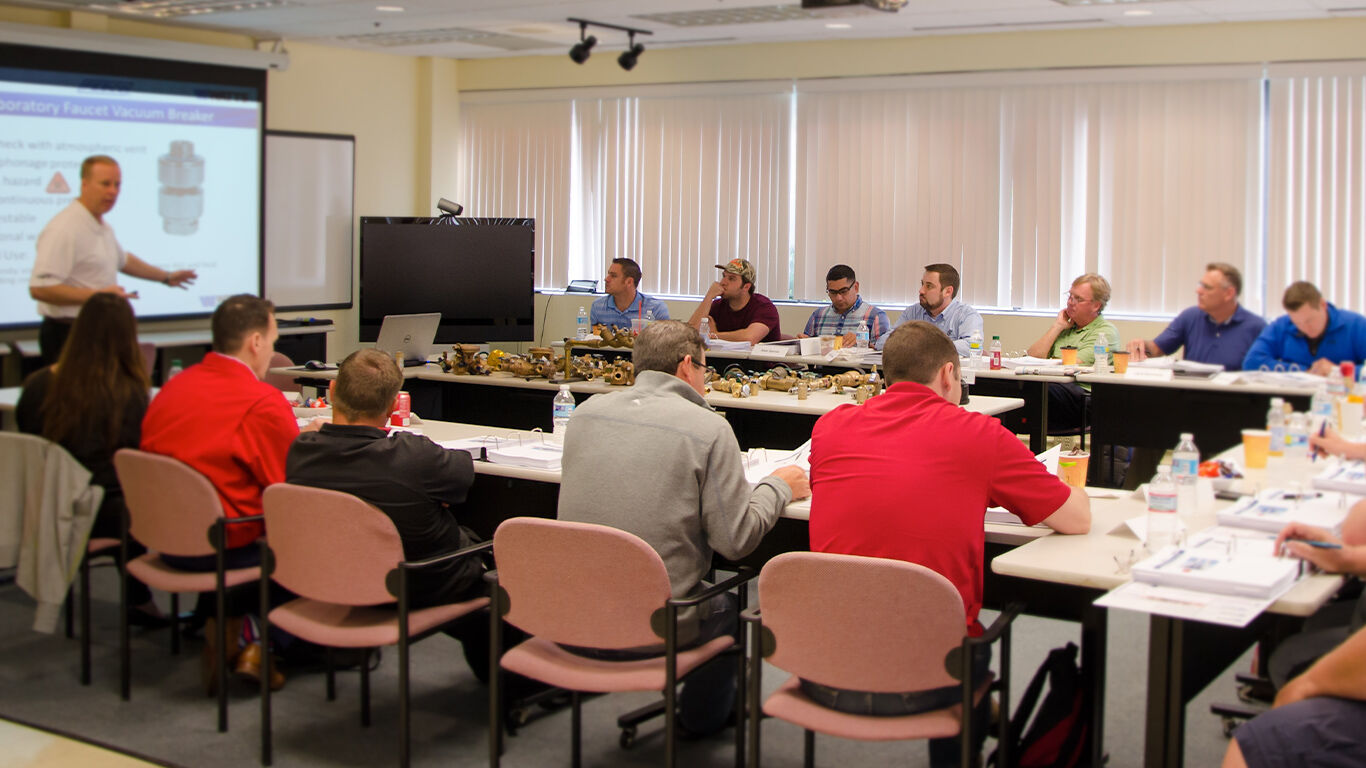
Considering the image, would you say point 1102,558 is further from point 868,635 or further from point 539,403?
point 539,403

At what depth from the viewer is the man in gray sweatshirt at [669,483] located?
112 inches

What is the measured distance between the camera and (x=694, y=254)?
9.07 metres

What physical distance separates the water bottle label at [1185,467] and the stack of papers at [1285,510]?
0.13m

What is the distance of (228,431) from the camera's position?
11.7ft

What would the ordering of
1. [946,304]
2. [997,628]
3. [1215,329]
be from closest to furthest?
[997,628] < [1215,329] < [946,304]

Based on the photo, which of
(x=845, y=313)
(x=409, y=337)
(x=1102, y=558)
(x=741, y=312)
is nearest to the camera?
(x=1102, y=558)

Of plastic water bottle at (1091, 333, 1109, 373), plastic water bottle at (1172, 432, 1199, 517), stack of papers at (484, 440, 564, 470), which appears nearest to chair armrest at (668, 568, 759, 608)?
stack of papers at (484, 440, 564, 470)

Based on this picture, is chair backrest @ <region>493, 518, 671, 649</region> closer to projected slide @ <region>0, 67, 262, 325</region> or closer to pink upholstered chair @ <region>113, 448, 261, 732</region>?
pink upholstered chair @ <region>113, 448, 261, 732</region>

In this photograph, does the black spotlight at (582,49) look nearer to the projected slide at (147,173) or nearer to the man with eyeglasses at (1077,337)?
the projected slide at (147,173)

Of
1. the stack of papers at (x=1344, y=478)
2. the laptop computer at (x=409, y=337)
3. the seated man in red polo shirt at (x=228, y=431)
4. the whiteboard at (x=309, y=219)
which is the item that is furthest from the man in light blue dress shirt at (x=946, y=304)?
the whiteboard at (x=309, y=219)

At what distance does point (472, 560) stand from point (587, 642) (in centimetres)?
69

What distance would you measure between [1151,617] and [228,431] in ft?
8.36

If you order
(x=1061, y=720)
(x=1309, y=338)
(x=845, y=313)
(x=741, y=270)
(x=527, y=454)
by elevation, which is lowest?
(x=1061, y=720)

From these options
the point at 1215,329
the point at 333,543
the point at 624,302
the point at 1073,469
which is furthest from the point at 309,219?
the point at 1073,469
